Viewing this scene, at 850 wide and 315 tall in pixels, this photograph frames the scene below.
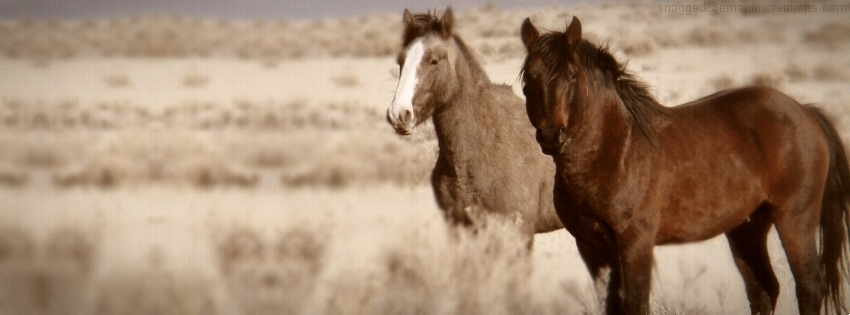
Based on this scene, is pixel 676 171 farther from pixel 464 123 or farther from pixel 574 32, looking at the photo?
pixel 464 123

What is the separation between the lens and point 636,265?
3.69 metres

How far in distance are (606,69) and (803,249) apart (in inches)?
58.5

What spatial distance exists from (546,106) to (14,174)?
28.7 ft

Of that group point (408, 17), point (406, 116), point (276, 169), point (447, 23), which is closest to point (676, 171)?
point (406, 116)

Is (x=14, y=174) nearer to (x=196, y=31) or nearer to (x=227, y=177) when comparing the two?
(x=227, y=177)

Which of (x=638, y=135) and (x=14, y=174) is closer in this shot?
(x=638, y=135)

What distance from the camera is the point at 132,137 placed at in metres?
12.4

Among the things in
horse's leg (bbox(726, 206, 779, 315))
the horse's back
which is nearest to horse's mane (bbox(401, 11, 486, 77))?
the horse's back

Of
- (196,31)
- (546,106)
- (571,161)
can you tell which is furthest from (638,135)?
(196,31)

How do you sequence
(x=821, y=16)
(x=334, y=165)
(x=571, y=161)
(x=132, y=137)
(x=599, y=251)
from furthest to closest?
(x=821, y=16) < (x=132, y=137) < (x=334, y=165) < (x=599, y=251) < (x=571, y=161)

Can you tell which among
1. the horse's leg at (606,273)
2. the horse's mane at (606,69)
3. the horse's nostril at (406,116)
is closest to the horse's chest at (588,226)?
A: the horse's leg at (606,273)

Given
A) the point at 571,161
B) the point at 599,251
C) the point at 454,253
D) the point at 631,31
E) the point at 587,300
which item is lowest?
the point at 631,31

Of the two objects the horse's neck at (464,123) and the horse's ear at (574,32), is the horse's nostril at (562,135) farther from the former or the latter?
the horse's neck at (464,123)

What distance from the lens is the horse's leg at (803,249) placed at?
171 inches
